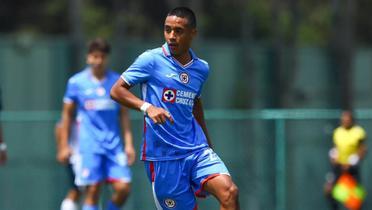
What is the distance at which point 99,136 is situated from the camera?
12.3 m

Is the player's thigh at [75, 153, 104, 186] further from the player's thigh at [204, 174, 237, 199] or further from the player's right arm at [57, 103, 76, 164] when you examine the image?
the player's thigh at [204, 174, 237, 199]

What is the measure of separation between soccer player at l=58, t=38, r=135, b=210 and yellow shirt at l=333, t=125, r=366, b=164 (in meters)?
5.28

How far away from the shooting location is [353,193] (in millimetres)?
16797

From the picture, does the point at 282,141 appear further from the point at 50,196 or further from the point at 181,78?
the point at 181,78

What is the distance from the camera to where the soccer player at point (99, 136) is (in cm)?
1227

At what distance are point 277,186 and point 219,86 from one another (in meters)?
5.55

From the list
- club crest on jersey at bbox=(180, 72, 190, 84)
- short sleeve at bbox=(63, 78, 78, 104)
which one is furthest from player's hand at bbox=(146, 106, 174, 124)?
short sleeve at bbox=(63, 78, 78, 104)

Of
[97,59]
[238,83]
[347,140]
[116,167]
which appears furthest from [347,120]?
[238,83]

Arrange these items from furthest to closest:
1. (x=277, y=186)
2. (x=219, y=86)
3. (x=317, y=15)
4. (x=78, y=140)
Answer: (x=317, y=15), (x=219, y=86), (x=277, y=186), (x=78, y=140)

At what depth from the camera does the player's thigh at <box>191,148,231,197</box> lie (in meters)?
8.66

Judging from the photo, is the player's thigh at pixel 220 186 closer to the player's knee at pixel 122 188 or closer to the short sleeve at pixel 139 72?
the short sleeve at pixel 139 72

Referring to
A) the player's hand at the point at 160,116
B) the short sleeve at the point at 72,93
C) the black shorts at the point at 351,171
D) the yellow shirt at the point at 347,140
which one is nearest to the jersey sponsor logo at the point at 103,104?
the short sleeve at the point at 72,93

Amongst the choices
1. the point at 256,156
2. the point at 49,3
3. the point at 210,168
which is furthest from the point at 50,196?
the point at 49,3

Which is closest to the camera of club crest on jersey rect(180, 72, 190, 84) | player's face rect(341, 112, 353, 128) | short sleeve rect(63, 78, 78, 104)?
club crest on jersey rect(180, 72, 190, 84)
